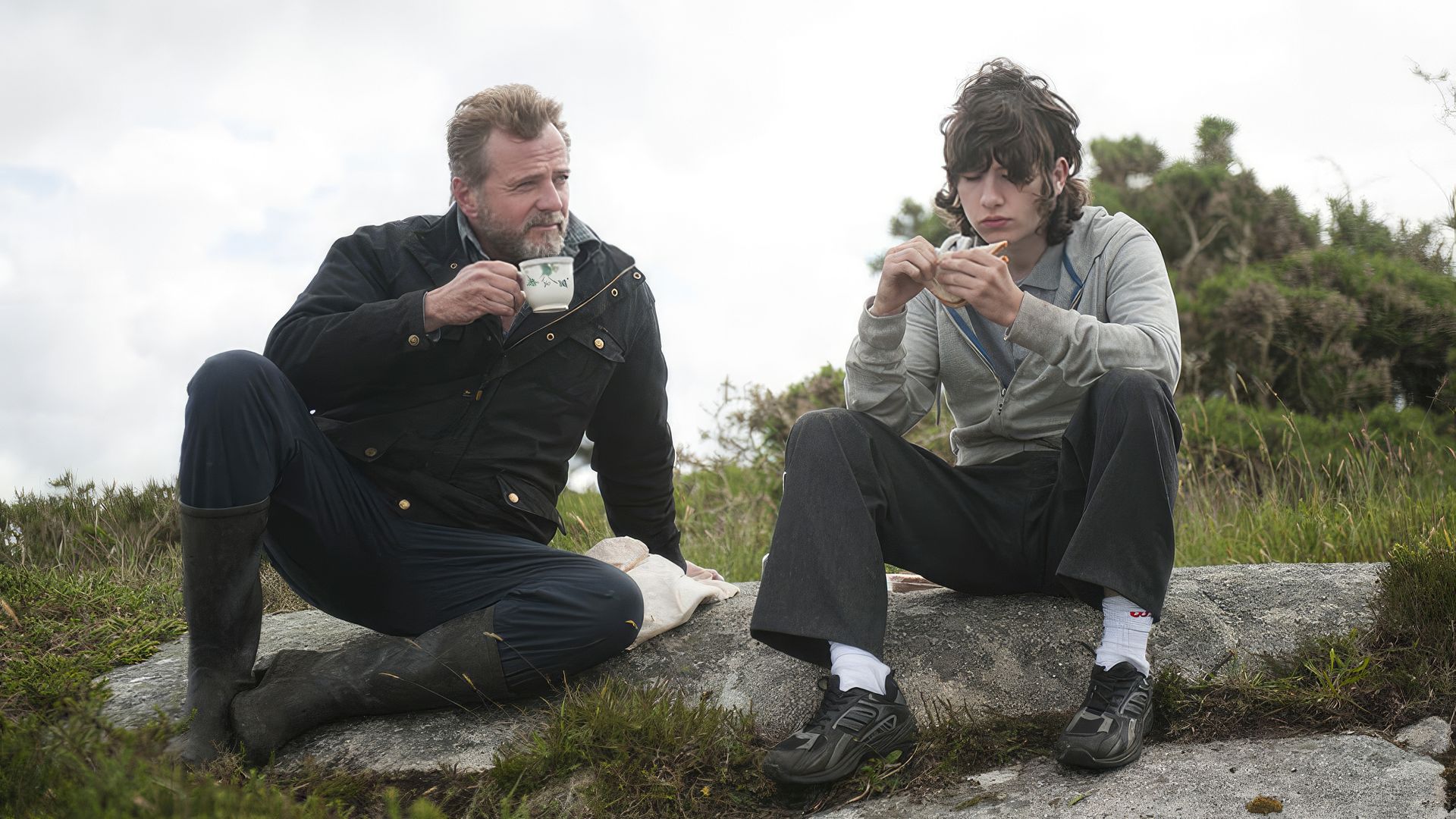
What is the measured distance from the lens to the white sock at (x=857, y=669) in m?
2.75

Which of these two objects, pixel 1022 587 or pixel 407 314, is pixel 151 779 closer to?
pixel 407 314

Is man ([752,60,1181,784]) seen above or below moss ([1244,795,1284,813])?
above

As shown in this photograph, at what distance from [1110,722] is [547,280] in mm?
1798

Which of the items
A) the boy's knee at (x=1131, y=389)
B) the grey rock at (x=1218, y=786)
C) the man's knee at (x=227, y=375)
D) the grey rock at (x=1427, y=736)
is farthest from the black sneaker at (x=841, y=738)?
the man's knee at (x=227, y=375)

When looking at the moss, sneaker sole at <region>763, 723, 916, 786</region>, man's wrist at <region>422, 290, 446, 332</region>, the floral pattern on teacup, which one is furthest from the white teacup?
the moss

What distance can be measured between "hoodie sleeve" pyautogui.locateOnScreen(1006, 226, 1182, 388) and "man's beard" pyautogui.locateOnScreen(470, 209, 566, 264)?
149cm

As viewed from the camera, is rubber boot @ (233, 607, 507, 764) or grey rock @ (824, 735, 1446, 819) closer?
grey rock @ (824, 735, 1446, 819)

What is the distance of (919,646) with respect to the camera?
3.26 meters

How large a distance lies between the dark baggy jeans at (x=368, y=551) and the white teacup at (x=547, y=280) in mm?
709

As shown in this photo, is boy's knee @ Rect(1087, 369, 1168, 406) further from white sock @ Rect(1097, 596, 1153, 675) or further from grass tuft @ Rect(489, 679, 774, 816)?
grass tuft @ Rect(489, 679, 774, 816)

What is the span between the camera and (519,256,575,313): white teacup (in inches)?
124

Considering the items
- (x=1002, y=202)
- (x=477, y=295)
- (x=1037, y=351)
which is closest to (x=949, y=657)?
(x=1037, y=351)

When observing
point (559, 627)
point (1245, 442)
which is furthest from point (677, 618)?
point (1245, 442)

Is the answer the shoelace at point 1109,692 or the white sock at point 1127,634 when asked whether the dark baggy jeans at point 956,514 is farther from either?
the shoelace at point 1109,692
